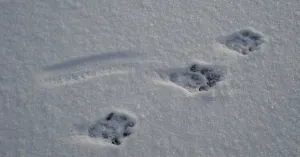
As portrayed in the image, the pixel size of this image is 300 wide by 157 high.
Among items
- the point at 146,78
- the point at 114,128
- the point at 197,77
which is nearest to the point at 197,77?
the point at 197,77

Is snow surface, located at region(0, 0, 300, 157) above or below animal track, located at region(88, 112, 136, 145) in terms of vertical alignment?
above

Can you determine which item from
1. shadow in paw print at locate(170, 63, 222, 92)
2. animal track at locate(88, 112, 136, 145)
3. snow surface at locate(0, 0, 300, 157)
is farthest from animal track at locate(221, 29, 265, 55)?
animal track at locate(88, 112, 136, 145)

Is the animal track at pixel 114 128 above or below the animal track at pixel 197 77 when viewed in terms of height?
below

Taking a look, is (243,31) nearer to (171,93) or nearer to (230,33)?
(230,33)

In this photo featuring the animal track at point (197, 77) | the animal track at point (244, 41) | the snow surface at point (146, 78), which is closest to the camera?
the snow surface at point (146, 78)

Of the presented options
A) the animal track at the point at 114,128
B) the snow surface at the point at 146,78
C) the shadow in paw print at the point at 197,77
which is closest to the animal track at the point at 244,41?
the snow surface at the point at 146,78

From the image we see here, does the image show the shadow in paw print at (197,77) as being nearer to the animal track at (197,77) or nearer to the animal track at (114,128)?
the animal track at (197,77)

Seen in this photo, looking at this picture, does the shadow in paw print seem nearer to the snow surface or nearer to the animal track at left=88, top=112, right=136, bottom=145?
the snow surface
